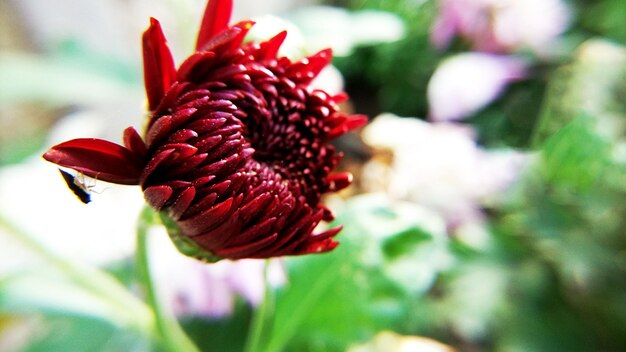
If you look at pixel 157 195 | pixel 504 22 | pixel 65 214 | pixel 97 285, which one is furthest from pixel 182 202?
pixel 504 22

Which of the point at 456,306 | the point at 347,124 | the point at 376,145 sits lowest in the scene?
the point at 456,306

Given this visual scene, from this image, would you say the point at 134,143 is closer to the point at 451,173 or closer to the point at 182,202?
the point at 182,202

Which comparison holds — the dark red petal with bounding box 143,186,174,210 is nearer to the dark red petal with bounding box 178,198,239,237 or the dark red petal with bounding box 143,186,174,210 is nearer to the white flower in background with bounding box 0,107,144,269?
the dark red petal with bounding box 178,198,239,237

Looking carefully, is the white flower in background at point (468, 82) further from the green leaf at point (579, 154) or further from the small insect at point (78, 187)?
the small insect at point (78, 187)

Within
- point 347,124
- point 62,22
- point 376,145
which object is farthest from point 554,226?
point 62,22

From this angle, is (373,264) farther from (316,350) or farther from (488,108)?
(488,108)

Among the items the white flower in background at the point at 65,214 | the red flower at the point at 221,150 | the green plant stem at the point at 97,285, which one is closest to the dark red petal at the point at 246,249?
the red flower at the point at 221,150

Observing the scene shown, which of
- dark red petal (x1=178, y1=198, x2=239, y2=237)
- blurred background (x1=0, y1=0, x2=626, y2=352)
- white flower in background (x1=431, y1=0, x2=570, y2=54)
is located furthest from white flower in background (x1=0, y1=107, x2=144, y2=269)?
white flower in background (x1=431, y1=0, x2=570, y2=54)
